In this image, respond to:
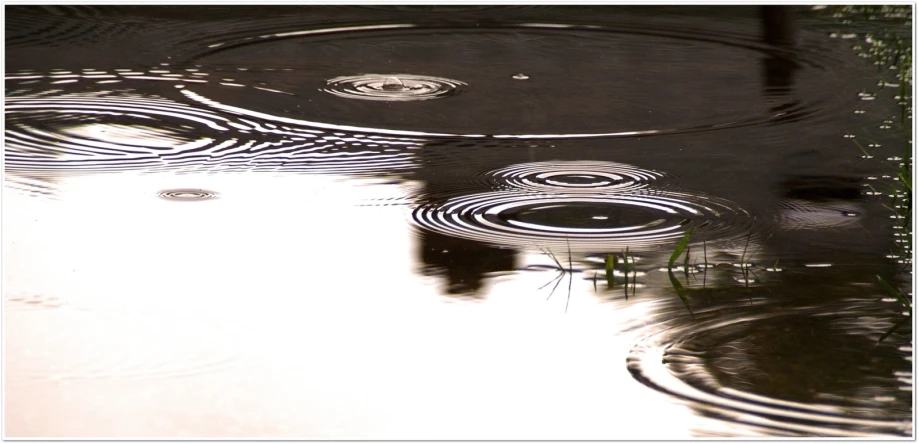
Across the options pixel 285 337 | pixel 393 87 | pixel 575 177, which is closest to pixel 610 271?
A: pixel 285 337

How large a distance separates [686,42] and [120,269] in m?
4.31

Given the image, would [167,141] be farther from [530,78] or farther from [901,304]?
[901,304]

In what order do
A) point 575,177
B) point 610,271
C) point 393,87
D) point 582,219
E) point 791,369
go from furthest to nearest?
point 393,87
point 575,177
point 582,219
point 610,271
point 791,369

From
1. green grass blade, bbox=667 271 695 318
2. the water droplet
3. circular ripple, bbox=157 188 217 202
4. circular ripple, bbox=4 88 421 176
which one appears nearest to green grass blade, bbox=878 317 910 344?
green grass blade, bbox=667 271 695 318

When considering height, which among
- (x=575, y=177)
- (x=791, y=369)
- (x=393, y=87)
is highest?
(x=393, y=87)

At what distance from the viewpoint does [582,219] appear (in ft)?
10.3

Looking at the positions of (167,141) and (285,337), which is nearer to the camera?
(285,337)

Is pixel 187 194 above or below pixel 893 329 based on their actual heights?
above

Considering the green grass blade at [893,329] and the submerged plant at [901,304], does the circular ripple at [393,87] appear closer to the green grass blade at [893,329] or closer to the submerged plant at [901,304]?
the submerged plant at [901,304]

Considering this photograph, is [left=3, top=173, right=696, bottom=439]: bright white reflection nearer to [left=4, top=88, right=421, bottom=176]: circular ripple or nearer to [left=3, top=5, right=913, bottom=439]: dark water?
[left=3, top=5, right=913, bottom=439]: dark water

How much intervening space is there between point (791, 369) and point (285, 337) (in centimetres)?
98

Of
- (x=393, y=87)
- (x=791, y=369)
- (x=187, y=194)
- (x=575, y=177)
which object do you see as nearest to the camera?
(x=791, y=369)

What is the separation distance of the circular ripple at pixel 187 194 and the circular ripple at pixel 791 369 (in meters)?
1.47

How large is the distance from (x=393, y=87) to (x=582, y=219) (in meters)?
1.99
